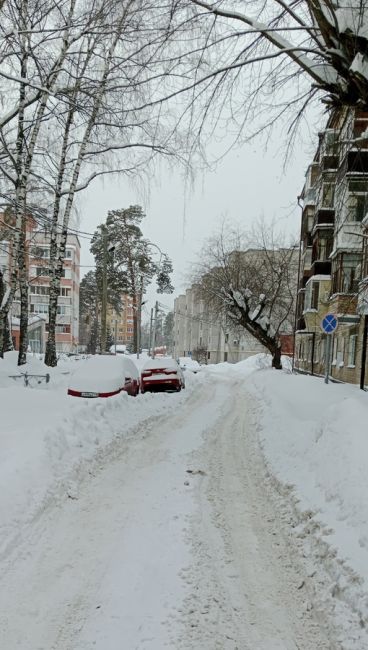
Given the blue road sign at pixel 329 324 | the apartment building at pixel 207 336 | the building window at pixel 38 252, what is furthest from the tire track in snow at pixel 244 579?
the apartment building at pixel 207 336

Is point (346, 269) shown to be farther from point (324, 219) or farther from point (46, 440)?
point (46, 440)

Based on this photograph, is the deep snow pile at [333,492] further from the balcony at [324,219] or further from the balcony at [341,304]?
the balcony at [324,219]

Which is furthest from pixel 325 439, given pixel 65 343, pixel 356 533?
pixel 65 343

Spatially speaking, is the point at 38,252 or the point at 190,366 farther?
the point at 190,366

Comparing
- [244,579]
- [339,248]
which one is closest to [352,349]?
[339,248]

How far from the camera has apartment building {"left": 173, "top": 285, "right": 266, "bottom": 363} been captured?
1925 inches

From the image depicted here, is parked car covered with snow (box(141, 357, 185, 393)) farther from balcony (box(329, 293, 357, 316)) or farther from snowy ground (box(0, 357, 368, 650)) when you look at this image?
snowy ground (box(0, 357, 368, 650))

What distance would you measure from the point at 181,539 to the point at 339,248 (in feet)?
69.2

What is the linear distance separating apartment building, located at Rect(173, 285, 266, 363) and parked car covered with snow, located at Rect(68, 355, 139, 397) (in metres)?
22.6

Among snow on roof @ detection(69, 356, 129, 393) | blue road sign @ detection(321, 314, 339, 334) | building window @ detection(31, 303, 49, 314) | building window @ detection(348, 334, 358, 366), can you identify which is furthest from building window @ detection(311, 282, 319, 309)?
building window @ detection(31, 303, 49, 314)

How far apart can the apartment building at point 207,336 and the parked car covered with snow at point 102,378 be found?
22.6 m

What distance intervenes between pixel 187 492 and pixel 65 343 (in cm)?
6059

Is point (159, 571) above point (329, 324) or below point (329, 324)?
below

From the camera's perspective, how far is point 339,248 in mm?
23219
